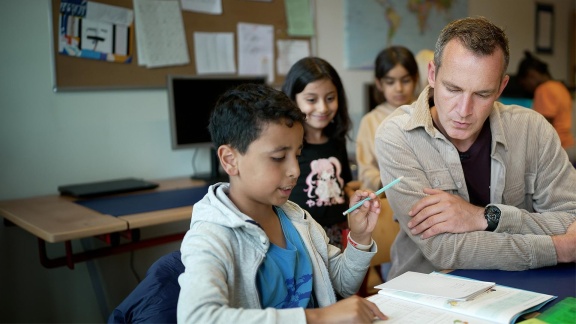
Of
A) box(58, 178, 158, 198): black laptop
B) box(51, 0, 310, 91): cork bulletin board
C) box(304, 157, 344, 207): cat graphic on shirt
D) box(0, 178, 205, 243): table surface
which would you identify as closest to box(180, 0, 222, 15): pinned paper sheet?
box(51, 0, 310, 91): cork bulletin board

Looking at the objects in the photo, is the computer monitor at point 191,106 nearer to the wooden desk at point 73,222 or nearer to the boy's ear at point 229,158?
the wooden desk at point 73,222

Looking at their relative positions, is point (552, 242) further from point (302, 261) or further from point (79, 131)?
point (79, 131)

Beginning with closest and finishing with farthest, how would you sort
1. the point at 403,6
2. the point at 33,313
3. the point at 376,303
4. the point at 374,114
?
the point at 376,303 → the point at 33,313 → the point at 374,114 → the point at 403,6

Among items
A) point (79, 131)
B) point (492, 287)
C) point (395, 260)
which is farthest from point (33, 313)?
point (492, 287)

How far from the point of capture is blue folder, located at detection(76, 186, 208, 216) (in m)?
2.30

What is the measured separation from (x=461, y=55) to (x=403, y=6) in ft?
10.2

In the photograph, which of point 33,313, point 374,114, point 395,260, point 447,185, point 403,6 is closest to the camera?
point 447,185

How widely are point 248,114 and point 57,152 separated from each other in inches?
75.2

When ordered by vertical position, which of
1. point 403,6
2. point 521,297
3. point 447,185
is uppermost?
point 403,6

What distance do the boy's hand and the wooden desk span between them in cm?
112

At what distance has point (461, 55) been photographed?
1469 mm

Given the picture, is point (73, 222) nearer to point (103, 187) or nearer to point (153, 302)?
point (103, 187)

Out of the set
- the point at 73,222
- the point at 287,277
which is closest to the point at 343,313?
the point at 287,277

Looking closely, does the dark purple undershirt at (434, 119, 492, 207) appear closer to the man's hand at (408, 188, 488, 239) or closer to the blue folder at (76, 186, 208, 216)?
the man's hand at (408, 188, 488, 239)
